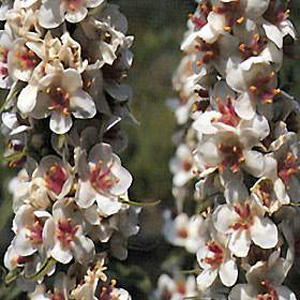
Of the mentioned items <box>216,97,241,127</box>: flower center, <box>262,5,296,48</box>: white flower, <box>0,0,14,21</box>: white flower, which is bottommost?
<box>216,97,241,127</box>: flower center

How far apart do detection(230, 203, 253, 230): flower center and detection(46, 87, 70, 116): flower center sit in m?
0.27

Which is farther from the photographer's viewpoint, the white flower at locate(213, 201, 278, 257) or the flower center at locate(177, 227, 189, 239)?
the flower center at locate(177, 227, 189, 239)

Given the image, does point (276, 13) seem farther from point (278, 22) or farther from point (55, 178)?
point (55, 178)

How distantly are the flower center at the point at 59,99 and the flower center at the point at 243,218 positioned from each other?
0.88 ft

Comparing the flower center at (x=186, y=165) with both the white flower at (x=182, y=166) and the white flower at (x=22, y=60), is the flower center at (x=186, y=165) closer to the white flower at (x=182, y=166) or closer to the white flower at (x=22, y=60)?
the white flower at (x=182, y=166)

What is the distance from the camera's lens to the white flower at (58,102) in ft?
4.99

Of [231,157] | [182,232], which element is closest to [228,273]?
[231,157]

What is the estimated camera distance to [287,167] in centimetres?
158

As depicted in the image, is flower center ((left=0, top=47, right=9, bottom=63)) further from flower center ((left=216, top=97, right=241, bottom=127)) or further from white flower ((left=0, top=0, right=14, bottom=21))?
flower center ((left=216, top=97, right=241, bottom=127))

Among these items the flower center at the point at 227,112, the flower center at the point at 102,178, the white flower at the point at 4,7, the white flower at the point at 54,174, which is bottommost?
the flower center at the point at 102,178

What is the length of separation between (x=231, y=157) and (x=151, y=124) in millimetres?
1428


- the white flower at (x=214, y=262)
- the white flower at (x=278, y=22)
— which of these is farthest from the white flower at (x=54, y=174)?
the white flower at (x=278, y=22)

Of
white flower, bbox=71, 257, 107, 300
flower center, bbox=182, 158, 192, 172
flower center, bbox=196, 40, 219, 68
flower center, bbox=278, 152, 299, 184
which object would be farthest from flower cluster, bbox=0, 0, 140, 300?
flower center, bbox=182, 158, 192, 172

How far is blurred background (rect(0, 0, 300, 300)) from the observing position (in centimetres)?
213
